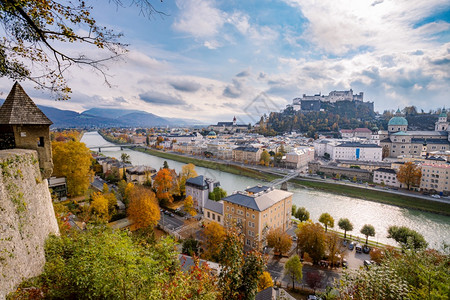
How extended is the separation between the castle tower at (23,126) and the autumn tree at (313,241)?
330 inches

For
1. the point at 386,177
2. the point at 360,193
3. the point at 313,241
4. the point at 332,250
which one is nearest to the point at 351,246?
the point at 332,250

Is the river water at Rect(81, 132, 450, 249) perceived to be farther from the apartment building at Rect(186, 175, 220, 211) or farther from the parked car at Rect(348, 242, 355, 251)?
the apartment building at Rect(186, 175, 220, 211)

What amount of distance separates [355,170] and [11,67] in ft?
79.1

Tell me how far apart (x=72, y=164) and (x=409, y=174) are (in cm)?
2349

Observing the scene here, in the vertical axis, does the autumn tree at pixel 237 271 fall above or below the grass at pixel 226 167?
above

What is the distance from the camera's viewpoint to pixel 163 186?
12.9 metres

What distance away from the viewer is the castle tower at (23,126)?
139 inches

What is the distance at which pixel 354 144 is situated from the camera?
27750 millimetres

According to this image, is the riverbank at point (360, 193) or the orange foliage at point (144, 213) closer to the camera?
the orange foliage at point (144, 213)

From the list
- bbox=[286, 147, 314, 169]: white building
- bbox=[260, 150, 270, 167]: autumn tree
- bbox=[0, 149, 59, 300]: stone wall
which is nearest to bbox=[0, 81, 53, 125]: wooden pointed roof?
bbox=[0, 149, 59, 300]: stone wall

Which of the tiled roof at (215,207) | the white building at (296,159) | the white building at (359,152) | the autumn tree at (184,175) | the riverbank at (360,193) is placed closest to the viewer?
the tiled roof at (215,207)

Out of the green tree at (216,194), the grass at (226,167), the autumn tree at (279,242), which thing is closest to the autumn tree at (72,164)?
the green tree at (216,194)

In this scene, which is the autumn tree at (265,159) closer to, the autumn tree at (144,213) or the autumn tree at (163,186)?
the autumn tree at (163,186)

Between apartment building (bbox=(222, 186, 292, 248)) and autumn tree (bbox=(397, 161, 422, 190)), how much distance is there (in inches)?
519
